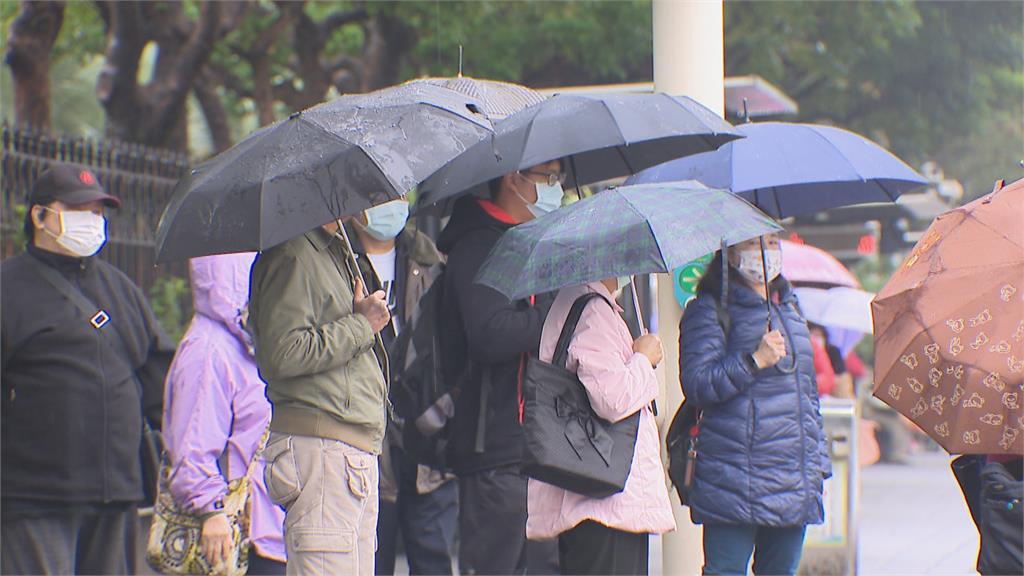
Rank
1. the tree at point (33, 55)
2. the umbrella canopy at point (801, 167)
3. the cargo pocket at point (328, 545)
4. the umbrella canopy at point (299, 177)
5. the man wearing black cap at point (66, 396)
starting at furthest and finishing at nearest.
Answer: the tree at point (33, 55), the umbrella canopy at point (801, 167), the man wearing black cap at point (66, 396), the cargo pocket at point (328, 545), the umbrella canopy at point (299, 177)

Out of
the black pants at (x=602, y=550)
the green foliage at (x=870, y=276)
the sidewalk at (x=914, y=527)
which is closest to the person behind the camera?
the black pants at (x=602, y=550)

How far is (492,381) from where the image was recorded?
5.27m

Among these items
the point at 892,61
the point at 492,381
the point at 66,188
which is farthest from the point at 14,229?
the point at 892,61

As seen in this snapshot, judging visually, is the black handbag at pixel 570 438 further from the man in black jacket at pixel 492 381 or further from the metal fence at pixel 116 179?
the metal fence at pixel 116 179

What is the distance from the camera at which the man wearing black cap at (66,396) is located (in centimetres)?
536

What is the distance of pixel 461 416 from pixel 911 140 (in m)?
16.6

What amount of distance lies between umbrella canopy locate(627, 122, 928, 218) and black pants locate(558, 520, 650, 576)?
65.2 inches

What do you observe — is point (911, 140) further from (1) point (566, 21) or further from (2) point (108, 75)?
(2) point (108, 75)

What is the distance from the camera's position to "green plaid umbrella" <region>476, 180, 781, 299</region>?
443 cm

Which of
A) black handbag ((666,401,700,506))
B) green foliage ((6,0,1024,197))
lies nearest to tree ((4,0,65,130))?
green foliage ((6,0,1024,197))

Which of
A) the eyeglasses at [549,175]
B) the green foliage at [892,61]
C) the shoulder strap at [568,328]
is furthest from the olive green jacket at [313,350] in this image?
the green foliage at [892,61]

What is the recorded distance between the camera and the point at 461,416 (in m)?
5.30

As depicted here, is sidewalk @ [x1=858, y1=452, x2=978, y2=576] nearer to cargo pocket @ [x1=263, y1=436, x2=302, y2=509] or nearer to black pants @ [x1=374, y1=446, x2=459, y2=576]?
black pants @ [x1=374, y1=446, x2=459, y2=576]

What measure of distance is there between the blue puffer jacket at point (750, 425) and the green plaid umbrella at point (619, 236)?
0.56 m
